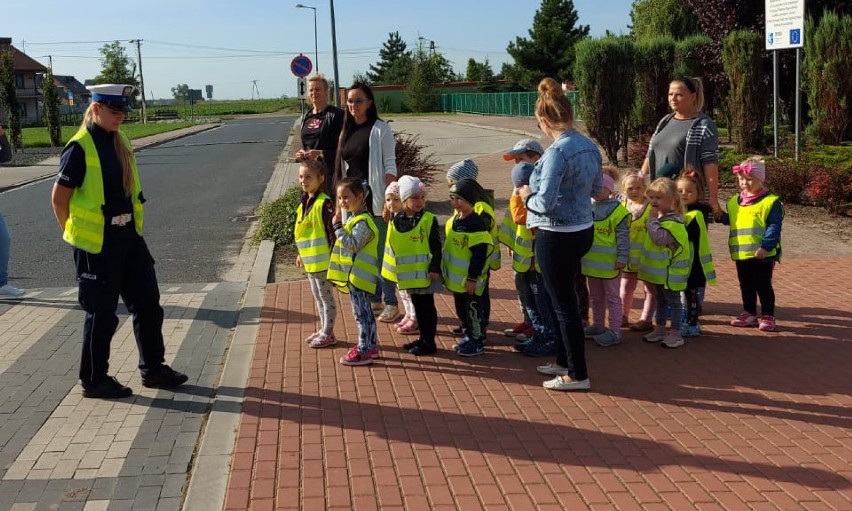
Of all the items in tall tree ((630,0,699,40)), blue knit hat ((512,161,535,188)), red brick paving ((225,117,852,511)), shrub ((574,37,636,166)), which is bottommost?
red brick paving ((225,117,852,511))

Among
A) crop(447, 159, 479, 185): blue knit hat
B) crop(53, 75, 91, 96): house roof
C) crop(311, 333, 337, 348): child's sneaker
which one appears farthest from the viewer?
crop(53, 75, 91, 96): house roof

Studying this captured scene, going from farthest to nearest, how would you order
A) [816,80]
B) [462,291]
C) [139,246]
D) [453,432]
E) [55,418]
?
1. [816,80]
2. [462,291]
3. [139,246]
4. [55,418]
5. [453,432]

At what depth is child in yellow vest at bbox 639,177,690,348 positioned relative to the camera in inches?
239

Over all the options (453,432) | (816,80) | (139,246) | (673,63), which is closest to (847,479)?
(453,432)

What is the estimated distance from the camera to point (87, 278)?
17.0 ft

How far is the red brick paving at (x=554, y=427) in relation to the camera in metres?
3.94

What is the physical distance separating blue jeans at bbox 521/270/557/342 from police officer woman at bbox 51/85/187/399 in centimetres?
251

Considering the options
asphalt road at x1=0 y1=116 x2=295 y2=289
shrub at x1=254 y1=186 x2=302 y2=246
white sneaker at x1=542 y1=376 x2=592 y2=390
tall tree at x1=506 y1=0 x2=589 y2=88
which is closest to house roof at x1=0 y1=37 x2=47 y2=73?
tall tree at x1=506 y1=0 x2=589 y2=88

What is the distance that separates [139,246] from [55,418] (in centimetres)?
114

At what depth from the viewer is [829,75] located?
46.2 feet

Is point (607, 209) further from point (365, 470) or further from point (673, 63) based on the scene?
point (673, 63)

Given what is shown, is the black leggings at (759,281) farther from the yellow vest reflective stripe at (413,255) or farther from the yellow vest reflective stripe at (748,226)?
the yellow vest reflective stripe at (413,255)

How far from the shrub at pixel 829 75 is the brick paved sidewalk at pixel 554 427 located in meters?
8.70

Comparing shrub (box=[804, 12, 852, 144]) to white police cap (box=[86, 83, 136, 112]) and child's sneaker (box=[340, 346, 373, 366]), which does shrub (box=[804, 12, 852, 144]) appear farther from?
white police cap (box=[86, 83, 136, 112])
